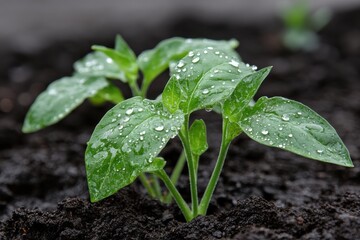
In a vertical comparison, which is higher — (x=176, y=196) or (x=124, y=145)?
(x=124, y=145)

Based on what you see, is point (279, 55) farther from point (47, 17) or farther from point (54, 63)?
point (47, 17)

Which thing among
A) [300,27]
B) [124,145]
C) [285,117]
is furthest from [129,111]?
[300,27]

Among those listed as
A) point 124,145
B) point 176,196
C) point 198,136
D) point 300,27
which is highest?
point 124,145

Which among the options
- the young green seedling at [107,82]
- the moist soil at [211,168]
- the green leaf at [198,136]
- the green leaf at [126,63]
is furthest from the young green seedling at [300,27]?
the green leaf at [198,136]

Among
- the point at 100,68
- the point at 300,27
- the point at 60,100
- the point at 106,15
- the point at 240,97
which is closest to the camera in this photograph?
the point at 240,97

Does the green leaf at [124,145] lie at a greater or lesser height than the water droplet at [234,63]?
lesser

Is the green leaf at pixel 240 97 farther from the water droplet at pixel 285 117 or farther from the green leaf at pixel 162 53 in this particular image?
the green leaf at pixel 162 53

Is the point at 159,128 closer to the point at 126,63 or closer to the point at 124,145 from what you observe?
the point at 124,145
